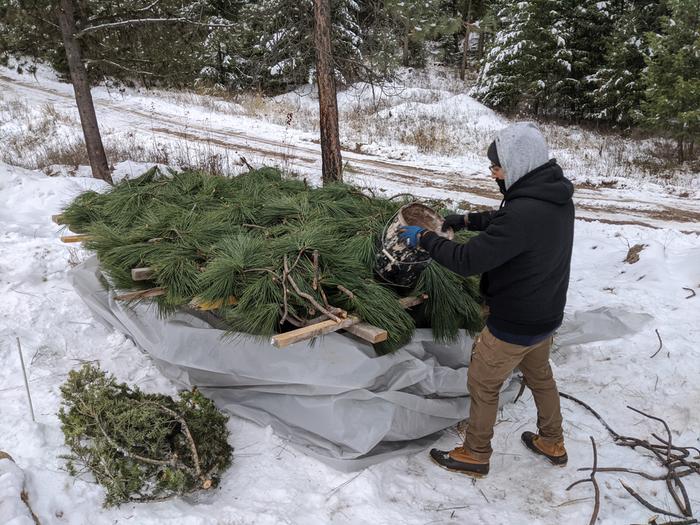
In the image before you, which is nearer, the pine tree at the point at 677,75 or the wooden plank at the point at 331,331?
the wooden plank at the point at 331,331

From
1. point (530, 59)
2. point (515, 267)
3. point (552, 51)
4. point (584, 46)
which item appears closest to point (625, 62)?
point (584, 46)

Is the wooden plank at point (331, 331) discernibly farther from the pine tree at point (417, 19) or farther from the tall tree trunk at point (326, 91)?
the pine tree at point (417, 19)

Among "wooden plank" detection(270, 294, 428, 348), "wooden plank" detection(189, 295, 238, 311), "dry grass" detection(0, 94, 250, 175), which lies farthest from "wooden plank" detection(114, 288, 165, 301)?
"dry grass" detection(0, 94, 250, 175)

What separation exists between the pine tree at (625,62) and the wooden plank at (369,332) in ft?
43.2

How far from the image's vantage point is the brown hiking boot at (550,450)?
2.32 meters

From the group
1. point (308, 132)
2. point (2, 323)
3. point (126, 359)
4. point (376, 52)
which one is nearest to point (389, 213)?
point (126, 359)

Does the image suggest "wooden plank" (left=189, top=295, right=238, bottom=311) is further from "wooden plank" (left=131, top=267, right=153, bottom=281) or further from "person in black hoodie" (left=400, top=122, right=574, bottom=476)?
"person in black hoodie" (left=400, top=122, right=574, bottom=476)

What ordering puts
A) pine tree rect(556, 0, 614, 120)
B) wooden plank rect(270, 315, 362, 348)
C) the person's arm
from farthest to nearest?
pine tree rect(556, 0, 614, 120), wooden plank rect(270, 315, 362, 348), the person's arm

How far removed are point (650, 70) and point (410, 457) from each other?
10.9 m

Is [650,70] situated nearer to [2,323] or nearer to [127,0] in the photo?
[127,0]

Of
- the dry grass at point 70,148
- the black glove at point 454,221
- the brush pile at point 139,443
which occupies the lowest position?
the brush pile at point 139,443

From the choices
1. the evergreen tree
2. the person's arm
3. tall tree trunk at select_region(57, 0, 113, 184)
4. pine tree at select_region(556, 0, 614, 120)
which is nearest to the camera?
the person's arm

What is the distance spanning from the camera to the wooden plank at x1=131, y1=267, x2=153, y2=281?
2509mm

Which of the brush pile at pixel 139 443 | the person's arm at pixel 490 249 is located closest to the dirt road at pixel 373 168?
the person's arm at pixel 490 249
